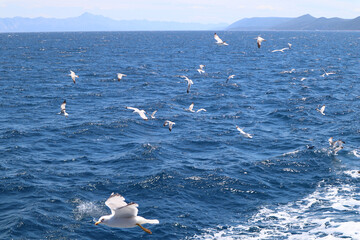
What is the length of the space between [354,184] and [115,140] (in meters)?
20.5

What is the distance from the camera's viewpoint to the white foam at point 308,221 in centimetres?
2017

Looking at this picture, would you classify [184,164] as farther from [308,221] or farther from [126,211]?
[126,211]

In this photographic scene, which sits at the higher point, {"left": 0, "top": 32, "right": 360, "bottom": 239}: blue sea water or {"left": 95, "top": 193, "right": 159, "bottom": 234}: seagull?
{"left": 95, "top": 193, "right": 159, "bottom": 234}: seagull

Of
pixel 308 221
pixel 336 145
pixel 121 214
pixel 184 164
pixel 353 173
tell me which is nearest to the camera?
pixel 121 214

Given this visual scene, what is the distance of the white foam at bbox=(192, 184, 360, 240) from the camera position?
20.2 meters

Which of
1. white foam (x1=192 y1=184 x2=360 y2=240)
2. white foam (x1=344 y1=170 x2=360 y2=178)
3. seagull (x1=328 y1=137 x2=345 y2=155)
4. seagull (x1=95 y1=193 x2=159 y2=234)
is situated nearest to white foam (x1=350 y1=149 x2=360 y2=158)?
seagull (x1=328 y1=137 x2=345 y2=155)

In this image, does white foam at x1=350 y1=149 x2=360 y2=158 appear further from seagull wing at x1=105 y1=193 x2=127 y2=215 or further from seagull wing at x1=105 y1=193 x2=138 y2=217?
seagull wing at x1=105 y1=193 x2=127 y2=215

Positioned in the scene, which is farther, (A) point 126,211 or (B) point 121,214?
(B) point 121,214

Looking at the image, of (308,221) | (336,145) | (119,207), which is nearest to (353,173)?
(336,145)

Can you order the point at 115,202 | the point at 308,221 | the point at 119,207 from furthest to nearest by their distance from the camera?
the point at 308,221
the point at 115,202
the point at 119,207

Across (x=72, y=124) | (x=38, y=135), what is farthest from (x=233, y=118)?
(x=38, y=135)

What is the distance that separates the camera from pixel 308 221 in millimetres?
21625

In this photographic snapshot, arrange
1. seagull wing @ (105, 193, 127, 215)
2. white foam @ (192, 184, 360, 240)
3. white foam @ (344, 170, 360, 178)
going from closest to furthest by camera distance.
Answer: seagull wing @ (105, 193, 127, 215)
white foam @ (192, 184, 360, 240)
white foam @ (344, 170, 360, 178)

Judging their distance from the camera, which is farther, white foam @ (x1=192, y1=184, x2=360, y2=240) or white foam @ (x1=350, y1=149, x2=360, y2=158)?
white foam @ (x1=350, y1=149, x2=360, y2=158)
